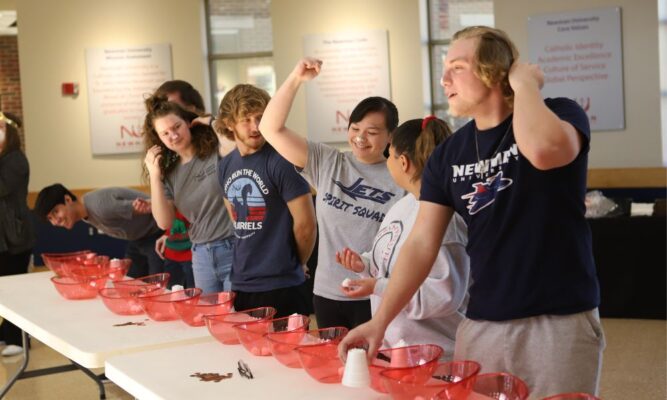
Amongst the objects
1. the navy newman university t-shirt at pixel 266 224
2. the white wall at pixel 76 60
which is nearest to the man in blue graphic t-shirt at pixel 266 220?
the navy newman university t-shirt at pixel 266 224

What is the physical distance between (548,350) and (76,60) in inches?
315

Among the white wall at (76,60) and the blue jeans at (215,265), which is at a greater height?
the white wall at (76,60)

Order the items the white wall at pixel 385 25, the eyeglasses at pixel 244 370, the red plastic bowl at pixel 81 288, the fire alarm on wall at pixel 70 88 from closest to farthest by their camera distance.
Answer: the eyeglasses at pixel 244 370 < the red plastic bowl at pixel 81 288 < the white wall at pixel 385 25 < the fire alarm on wall at pixel 70 88

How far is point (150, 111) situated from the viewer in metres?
3.70

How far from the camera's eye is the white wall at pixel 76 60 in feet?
29.2

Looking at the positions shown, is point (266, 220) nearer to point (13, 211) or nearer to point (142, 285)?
point (142, 285)

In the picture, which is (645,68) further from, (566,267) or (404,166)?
(566,267)

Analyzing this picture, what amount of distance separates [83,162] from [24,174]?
3.50 metres

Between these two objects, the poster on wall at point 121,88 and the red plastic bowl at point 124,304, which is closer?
the red plastic bowl at point 124,304

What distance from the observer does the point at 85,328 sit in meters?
2.64

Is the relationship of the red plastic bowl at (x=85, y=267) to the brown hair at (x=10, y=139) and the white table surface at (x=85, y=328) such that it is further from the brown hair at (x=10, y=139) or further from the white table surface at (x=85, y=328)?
the brown hair at (x=10, y=139)

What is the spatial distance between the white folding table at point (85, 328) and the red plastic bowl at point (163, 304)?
0.02 meters

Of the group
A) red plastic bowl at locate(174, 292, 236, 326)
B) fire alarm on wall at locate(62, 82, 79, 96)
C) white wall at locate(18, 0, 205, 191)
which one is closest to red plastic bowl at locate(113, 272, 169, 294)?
red plastic bowl at locate(174, 292, 236, 326)

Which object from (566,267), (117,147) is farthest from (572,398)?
(117,147)
